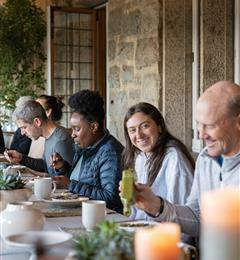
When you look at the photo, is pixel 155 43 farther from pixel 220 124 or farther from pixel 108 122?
pixel 220 124

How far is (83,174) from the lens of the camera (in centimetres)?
326

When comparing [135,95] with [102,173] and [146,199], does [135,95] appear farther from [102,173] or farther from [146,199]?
[146,199]

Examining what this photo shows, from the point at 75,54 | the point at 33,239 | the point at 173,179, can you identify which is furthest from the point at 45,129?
the point at 75,54

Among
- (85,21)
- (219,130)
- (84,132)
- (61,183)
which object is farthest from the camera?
(85,21)

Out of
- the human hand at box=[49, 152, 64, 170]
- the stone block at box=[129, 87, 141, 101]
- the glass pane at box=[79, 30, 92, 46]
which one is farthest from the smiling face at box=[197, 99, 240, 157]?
the glass pane at box=[79, 30, 92, 46]

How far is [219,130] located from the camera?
2.11 meters

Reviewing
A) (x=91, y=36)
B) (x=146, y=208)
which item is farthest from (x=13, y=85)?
(x=146, y=208)

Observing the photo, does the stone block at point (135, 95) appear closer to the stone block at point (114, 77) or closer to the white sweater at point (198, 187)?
the stone block at point (114, 77)

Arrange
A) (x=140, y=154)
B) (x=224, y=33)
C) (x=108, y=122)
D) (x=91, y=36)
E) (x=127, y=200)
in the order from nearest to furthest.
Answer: (x=127, y=200) < (x=140, y=154) < (x=224, y=33) < (x=108, y=122) < (x=91, y=36)

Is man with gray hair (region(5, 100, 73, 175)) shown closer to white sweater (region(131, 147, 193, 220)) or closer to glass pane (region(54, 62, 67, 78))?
white sweater (region(131, 147, 193, 220))

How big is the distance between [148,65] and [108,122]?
114 cm

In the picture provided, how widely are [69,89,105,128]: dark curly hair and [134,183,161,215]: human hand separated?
122 cm

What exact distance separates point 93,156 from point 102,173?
0.13 metres

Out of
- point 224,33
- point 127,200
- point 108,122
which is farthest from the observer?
point 108,122
